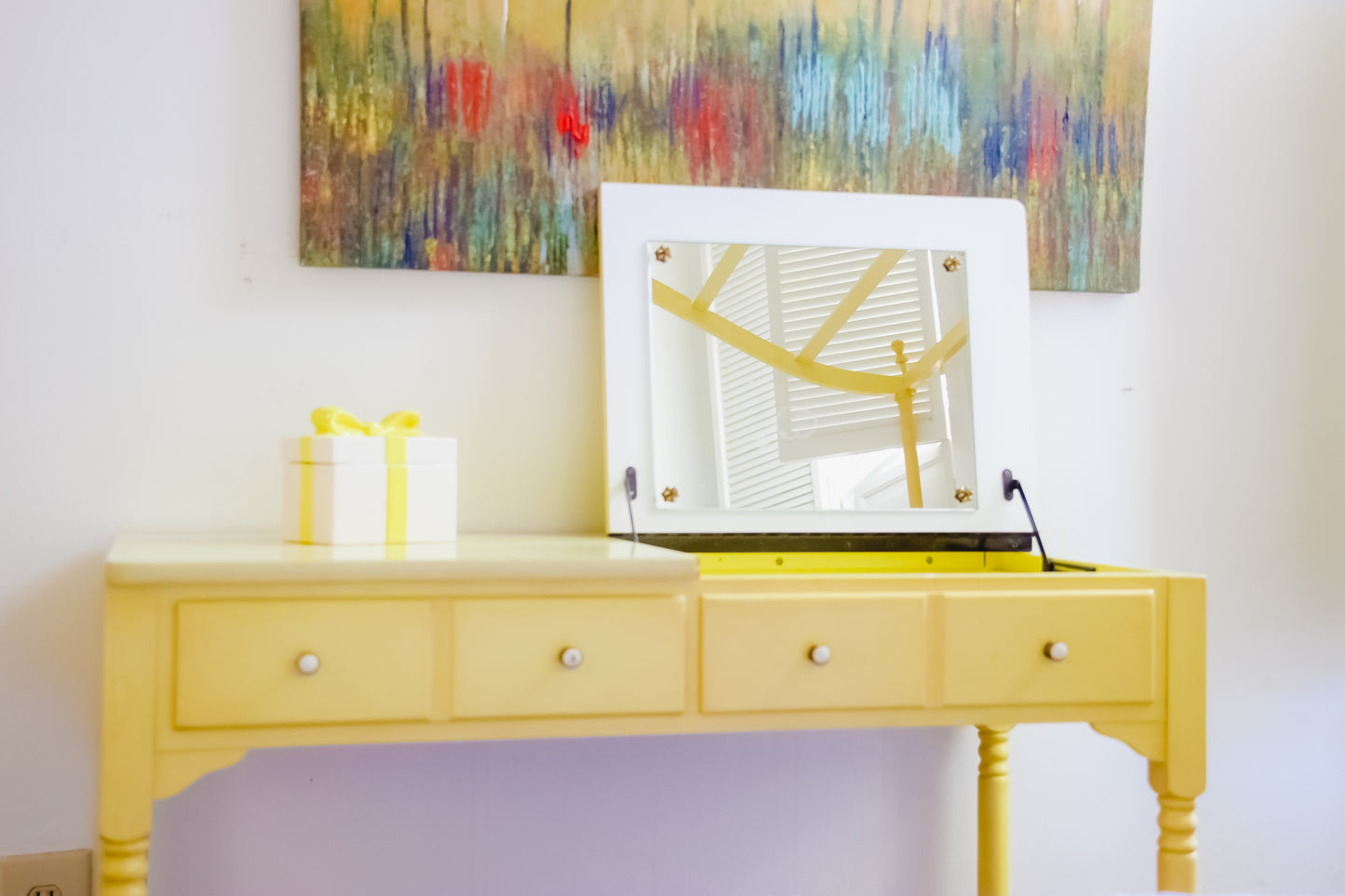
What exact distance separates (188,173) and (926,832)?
1453 millimetres

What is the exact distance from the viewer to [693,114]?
164 cm

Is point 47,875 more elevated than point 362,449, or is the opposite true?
point 362,449

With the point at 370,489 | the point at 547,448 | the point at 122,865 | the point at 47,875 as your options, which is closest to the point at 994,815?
the point at 547,448

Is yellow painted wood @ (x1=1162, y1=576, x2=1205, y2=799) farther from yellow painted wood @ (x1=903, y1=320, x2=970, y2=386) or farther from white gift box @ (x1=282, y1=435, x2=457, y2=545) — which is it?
white gift box @ (x1=282, y1=435, x2=457, y2=545)

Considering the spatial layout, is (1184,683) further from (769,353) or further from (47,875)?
(47,875)

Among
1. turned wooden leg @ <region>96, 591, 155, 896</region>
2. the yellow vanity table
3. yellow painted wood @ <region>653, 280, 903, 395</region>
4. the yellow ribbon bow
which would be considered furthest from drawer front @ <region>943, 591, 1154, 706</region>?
turned wooden leg @ <region>96, 591, 155, 896</region>

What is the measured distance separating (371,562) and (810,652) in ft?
1.61

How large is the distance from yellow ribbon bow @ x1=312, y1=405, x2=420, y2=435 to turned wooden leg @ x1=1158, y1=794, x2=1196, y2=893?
102cm

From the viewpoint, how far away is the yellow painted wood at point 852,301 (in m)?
1.62

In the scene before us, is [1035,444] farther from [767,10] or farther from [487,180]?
[487,180]

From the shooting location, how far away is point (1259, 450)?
1853 mm

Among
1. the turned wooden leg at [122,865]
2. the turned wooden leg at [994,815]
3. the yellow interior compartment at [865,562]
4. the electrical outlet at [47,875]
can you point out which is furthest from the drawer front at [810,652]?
the electrical outlet at [47,875]

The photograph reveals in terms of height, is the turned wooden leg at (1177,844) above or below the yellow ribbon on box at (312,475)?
below

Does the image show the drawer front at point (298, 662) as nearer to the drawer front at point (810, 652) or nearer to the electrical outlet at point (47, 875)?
the drawer front at point (810, 652)
